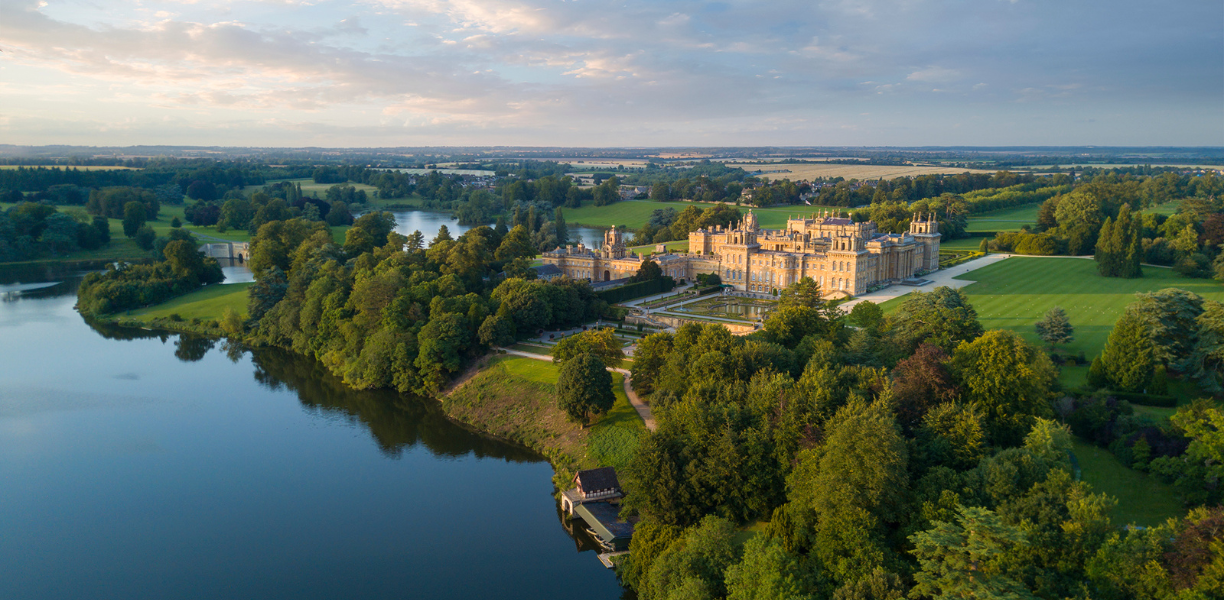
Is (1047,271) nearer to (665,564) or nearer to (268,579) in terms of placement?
(665,564)

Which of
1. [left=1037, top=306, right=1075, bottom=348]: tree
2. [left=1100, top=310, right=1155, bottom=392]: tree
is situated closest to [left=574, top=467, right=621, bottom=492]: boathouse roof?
[left=1100, top=310, right=1155, bottom=392]: tree

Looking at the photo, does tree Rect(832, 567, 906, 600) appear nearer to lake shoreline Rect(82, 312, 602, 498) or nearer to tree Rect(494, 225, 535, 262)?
lake shoreline Rect(82, 312, 602, 498)

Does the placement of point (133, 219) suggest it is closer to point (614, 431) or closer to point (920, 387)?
point (614, 431)

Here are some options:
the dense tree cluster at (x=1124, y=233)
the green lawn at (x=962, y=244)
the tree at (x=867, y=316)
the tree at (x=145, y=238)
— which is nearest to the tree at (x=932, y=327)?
the tree at (x=867, y=316)

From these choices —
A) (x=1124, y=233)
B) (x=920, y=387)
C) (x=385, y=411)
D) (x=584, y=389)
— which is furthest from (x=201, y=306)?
(x=1124, y=233)

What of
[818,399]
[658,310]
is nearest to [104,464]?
[818,399]

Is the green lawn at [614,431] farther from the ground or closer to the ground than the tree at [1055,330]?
closer to the ground

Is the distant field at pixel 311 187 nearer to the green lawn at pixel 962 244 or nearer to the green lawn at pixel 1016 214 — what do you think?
the green lawn at pixel 962 244
